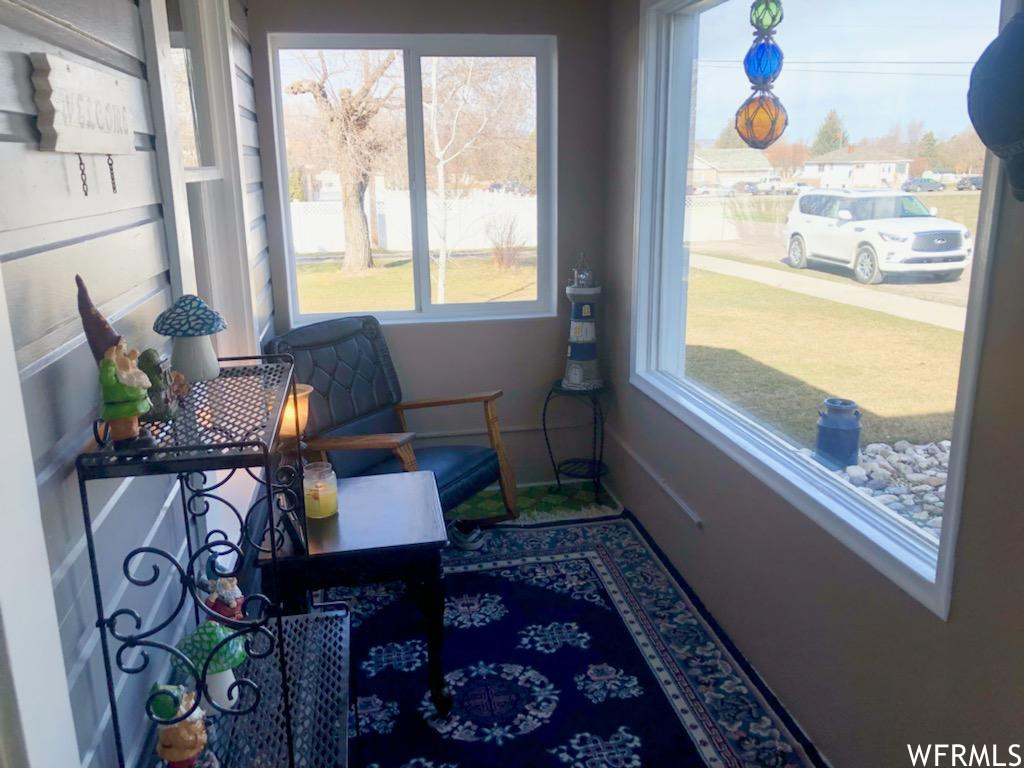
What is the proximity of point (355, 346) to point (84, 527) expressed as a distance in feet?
7.38

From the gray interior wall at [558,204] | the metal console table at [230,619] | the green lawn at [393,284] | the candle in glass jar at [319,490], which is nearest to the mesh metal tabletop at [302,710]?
the metal console table at [230,619]

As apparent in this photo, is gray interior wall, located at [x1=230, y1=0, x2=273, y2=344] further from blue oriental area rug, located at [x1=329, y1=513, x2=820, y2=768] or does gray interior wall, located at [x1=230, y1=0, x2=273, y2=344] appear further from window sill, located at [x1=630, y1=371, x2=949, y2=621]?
window sill, located at [x1=630, y1=371, x2=949, y2=621]

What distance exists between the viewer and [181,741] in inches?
46.3

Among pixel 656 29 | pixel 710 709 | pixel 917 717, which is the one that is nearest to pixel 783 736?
pixel 710 709

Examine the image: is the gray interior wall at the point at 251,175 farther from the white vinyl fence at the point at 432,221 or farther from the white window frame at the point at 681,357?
the white window frame at the point at 681,357

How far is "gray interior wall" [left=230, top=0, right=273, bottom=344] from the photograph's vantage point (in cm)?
273

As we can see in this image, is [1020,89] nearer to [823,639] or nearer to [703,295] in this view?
[823,639]

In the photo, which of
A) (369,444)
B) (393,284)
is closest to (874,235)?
(369,444)

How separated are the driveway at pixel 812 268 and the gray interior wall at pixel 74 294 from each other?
5.12 feet

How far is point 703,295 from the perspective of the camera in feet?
9.45

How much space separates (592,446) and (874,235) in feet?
6.88

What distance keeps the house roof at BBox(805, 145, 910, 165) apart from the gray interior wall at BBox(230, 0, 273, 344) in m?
1.83

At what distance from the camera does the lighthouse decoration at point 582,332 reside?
3498 millimetres

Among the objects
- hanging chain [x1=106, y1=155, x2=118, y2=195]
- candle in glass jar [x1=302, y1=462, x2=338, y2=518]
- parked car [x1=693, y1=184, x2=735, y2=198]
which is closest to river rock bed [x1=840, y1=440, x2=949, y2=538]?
parked car [x1=693, y1=184, x2=735, y2=198]
